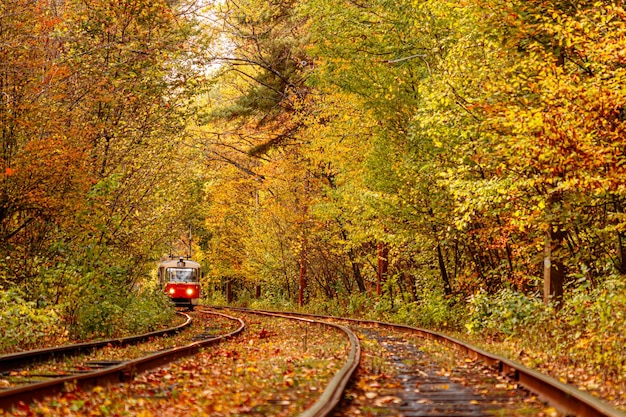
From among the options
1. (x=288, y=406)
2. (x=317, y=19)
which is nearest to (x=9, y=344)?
(x=288, y=406)

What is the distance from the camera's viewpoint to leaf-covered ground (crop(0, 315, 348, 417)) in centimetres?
741

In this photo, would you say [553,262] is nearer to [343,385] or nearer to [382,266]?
[343,385]

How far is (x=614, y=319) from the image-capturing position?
10.9 meters

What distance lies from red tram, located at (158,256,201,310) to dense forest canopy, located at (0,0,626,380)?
33.9 feet

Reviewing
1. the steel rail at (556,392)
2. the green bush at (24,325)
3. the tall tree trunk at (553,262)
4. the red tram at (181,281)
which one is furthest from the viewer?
the red tram at (181,281)

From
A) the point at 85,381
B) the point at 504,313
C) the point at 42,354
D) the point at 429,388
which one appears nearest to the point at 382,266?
the point at 504,313

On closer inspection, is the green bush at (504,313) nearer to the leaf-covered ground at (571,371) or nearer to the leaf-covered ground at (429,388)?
the leaf-covered ground at (571,371)

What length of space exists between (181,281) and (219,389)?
35.5 meters

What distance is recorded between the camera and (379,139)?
76.2ft

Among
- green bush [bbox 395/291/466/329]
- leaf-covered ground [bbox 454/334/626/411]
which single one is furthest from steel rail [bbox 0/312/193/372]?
green bush [bbox 395/291/466/329]

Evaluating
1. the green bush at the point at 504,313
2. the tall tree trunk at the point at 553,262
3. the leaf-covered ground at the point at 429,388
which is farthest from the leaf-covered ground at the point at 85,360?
the tall tree trunk at the point at 553,262

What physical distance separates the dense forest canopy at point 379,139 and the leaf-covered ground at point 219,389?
4.73m

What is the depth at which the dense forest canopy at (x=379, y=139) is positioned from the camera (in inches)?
503

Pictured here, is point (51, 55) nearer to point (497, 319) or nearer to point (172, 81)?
point (172, 81)
